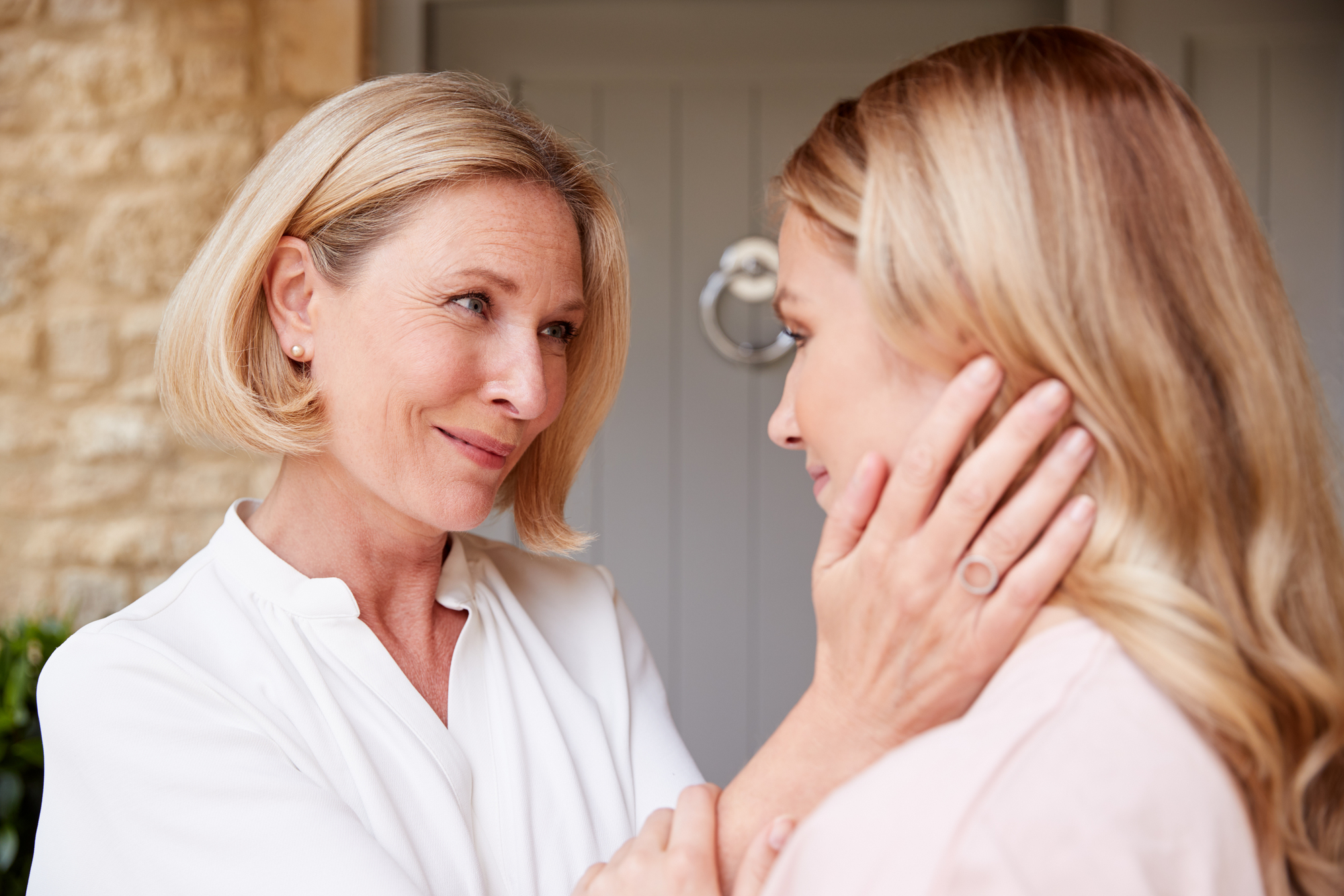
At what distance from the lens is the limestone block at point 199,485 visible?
279cm

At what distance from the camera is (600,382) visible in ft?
5.24

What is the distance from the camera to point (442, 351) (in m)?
1.24

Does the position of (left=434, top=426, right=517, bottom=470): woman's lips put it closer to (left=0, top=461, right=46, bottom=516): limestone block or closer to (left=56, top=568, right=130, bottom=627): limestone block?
(left=56, top=568, right=130, bottom=627): limestone block

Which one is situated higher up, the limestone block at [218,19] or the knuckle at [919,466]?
the limestone block at [218,19]

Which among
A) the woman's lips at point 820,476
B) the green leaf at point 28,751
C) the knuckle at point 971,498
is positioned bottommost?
the green leaf at point 28,751

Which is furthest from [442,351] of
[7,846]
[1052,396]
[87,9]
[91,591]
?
[87,9]

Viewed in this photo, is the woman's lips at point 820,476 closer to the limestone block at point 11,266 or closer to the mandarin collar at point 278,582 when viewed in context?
the mandarin collar at point 278,582

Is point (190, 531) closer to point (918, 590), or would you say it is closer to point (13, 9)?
point (13, 9)

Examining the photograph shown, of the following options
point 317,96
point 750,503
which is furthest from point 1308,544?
point 317,96

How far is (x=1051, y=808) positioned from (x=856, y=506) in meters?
0.33

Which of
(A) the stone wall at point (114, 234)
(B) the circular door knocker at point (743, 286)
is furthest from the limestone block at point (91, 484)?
(B) the circular door knocker at point (743, 286)

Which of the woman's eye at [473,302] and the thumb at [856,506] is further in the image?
the woman's eye at [473,302]

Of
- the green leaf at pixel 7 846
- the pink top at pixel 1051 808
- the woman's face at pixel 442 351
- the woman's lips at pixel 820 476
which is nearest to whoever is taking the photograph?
the pink top at pixel 1051 808

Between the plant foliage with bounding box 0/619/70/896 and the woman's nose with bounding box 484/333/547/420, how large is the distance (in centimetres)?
114
